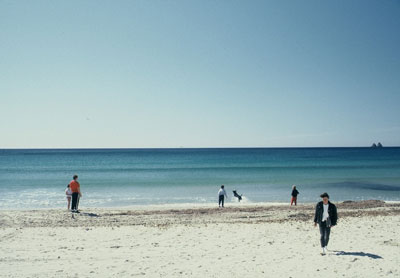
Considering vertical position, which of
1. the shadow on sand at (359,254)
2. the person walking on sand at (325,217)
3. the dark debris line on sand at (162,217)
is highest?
the person walking on sand at (325,217)

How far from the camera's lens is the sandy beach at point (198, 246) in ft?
22.8

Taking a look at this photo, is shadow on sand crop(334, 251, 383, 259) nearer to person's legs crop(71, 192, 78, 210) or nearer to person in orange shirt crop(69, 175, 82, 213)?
person in orange shirt crop(69, 175, 82, 213)

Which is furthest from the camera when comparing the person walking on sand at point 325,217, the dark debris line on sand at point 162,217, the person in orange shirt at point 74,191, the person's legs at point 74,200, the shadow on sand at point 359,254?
→ the person's legs at point 74,200

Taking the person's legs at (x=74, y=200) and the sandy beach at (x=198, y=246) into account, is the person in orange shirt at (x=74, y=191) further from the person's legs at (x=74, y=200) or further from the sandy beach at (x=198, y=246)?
the sandy beach at (x=198, y=246)

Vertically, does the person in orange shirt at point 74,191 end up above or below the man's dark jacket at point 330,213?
below

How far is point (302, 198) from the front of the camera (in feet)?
75.7

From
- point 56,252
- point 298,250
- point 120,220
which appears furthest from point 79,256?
point 298,250

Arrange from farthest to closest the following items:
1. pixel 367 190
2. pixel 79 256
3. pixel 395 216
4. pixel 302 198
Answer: pixel 367 190, pixel 302 198, pixel 395 216, pixel 79 256

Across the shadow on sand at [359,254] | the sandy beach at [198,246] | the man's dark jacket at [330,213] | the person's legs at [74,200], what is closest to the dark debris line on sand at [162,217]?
the sandy beach at [198,246]

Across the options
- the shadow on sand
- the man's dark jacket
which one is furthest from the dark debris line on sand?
the man's dark jacket

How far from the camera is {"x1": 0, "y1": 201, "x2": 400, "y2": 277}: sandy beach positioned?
6941 mm

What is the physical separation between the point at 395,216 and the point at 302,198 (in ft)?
34.3

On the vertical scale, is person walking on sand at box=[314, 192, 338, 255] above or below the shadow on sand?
above

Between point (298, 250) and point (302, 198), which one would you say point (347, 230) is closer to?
point (298, 250)
